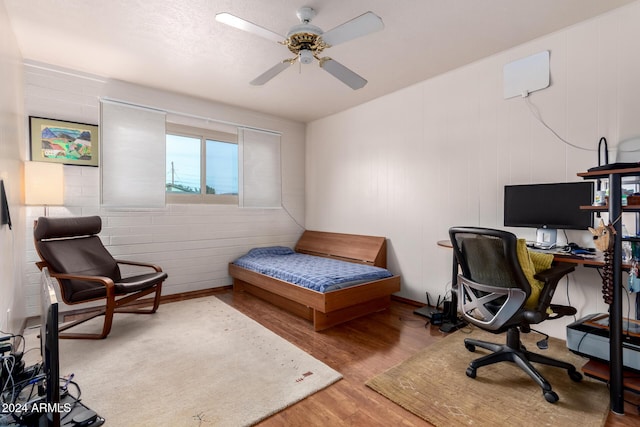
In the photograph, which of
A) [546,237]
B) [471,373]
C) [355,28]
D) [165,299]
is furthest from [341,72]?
[165,299]

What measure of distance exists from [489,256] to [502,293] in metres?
0.24

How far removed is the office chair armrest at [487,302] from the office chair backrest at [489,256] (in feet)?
0.15

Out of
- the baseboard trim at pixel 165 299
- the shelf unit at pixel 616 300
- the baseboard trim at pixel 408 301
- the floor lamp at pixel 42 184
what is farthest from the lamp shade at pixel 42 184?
the shelf unit at pixel 616 300

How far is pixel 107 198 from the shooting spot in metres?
3.56

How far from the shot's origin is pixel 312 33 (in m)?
2.19

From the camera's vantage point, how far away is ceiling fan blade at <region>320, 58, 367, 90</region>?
244 cm

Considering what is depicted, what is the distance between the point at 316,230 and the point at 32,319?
11.9ft

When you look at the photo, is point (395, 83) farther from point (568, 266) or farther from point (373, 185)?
point (568, 266)

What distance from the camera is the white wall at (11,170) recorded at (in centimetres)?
207

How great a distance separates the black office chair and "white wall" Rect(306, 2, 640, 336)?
934mm

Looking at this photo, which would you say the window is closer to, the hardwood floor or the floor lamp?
the floor lamp

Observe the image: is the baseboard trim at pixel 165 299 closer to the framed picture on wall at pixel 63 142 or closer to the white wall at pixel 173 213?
the white wall at pixel 173 213

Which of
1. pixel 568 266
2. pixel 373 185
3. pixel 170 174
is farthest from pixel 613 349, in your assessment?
pixel 170 174

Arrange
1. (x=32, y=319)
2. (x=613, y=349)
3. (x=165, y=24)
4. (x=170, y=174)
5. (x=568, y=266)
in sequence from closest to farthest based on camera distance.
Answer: (x=613, y=349), (x=568, y=266), (x=165, y=24), (x=32, y=319), (x=170, y=174)
